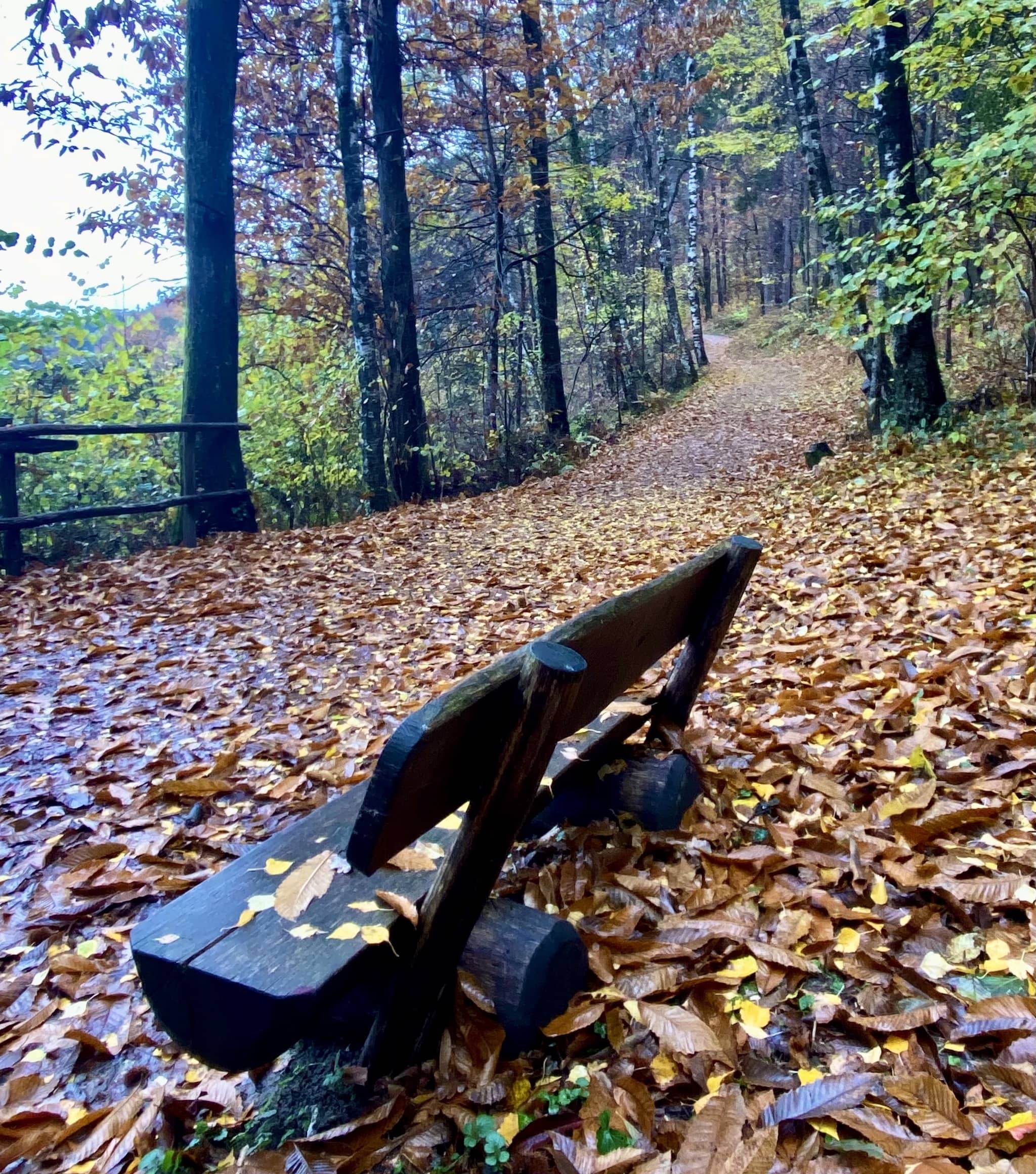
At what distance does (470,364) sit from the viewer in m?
15.6

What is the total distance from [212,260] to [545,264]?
818 centimetres

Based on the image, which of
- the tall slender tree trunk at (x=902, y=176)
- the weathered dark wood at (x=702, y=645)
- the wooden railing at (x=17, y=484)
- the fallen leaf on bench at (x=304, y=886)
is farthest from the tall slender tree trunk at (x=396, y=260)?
the fallen leaf on bench at (x=304, y=886)

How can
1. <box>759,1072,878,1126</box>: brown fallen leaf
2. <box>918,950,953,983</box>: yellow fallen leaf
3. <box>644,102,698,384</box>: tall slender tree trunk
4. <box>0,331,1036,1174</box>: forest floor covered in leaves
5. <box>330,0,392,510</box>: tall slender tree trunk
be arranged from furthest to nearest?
<box>644,102,698,384</box>: tall slender tree trunk < <box>330,0,392,510</box>: tall slender tree trunk < <box>918,950,953,983</box>: yellow fallen leaf < <box>0,331,1036,1174</box>: forest floor covered in leaves < <box>759,1072,878,1126</box>: brown fallen leaf

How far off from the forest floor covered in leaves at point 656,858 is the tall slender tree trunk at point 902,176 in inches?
93.2

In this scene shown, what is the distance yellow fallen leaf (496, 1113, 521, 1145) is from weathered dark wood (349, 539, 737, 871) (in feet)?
2.52

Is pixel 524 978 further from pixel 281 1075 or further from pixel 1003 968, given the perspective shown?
pixel 1003 968

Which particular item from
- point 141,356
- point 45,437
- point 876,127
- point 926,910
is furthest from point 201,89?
point 926,910

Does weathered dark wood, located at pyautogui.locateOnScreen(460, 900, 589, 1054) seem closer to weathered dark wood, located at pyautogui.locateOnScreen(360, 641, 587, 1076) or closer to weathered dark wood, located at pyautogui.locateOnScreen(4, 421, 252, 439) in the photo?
weathered dark wood, located at pyautogui.locateOnScreen(360, 641, 587, 1076)

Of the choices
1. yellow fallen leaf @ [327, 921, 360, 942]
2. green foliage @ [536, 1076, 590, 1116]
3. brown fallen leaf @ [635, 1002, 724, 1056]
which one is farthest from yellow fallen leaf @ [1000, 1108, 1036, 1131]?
yellow fallen leaf @ [327, 921, 360, 942]

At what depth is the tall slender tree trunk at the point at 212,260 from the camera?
860 cm

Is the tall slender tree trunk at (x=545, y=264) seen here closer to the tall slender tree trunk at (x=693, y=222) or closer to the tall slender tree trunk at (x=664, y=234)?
the tall slender tree trunk at (x=664, y=234)

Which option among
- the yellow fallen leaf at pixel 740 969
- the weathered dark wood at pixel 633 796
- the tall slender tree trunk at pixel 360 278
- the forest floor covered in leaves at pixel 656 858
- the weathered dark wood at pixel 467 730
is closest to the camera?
the weathered dark wood at pixel 467 730

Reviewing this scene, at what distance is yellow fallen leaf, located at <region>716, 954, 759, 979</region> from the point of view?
2.14m

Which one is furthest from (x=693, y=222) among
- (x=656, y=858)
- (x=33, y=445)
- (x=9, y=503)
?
(x=656, y=858)
